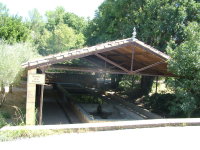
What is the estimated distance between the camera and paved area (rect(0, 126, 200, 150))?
174 inches

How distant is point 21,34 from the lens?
2830 centimetres

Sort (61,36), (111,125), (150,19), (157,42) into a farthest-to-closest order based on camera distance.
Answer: (61,36)
(157,42)
(150,19)
(111,125)

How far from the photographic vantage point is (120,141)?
15.9 ft

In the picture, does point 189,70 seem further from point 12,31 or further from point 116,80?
point 12,31

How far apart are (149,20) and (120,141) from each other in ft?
37.3

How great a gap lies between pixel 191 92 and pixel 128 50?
3325 millimetres

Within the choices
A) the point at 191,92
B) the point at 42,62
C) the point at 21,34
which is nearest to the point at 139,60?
the point at 191,92

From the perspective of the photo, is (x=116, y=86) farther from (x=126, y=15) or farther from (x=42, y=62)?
(x=42, y=62)

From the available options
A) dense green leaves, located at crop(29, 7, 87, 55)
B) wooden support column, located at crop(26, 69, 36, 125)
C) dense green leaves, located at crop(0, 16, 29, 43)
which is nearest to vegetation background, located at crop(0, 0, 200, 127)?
dense green leaves, located at crop(0, 16, 29, 43)

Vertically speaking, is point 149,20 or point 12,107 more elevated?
point 149,20

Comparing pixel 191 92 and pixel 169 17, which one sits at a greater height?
pixel 169 17

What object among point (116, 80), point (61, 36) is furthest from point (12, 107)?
point (61, 36)

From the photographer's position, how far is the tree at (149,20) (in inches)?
534

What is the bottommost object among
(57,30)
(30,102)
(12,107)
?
(12,107)
